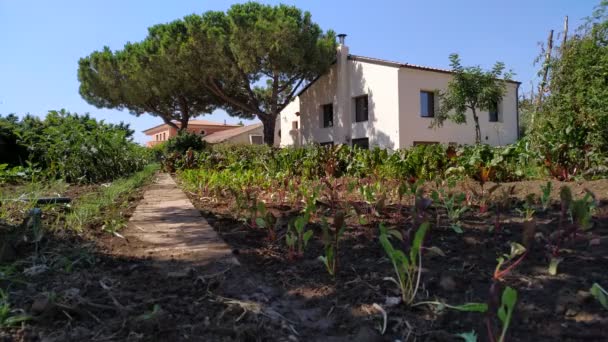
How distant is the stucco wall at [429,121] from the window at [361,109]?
2.58m

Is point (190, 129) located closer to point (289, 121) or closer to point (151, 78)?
point (289, 121)

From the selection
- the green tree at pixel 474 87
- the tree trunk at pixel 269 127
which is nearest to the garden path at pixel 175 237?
the green tree at pixel 474 87

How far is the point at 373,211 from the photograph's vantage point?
282 centimetres

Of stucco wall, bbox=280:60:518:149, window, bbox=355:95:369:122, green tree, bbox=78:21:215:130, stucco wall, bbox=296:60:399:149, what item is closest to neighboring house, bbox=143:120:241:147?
green tree, bbox=78:21:215:130

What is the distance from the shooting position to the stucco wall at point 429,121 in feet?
57.7

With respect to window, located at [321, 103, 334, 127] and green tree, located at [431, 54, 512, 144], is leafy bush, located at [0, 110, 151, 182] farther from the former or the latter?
window, located at [321, 103, 334, 127]

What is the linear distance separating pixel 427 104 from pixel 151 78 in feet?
45.0

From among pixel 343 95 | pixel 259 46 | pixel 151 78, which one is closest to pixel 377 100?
pixel 343 95

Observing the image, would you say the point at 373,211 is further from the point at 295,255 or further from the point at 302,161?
the point at 302,161

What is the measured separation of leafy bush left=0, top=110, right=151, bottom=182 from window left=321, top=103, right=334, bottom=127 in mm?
14819

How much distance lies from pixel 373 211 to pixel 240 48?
55.6 feet

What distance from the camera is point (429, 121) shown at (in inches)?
719

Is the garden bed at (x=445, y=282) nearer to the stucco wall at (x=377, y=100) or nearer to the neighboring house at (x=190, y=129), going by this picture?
the stucco wall at (x=377, y=100)

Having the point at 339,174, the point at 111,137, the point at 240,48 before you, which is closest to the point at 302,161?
the point at 339,174
